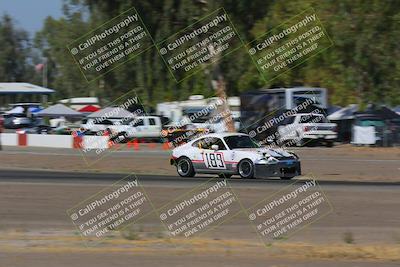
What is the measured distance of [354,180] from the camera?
926 inches

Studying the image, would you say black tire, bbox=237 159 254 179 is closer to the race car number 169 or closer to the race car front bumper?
the race car front bumper

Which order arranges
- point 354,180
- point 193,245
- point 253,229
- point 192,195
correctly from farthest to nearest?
point 354,180 < point 192,195 < point 253,229 < point 193,245

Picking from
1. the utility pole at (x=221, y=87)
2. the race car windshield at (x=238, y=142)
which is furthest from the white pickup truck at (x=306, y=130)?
the race car windshield at (x=238, y=142)

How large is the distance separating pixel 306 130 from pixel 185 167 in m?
18.7

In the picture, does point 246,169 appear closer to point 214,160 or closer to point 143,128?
point 214,160

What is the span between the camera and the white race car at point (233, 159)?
21734 mm

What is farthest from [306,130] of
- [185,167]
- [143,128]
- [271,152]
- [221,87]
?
[271,152]

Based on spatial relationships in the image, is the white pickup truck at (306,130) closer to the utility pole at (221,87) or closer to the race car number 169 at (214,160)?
the utility pole at (221,87)

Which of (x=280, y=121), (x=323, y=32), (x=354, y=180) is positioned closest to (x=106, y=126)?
(x=280, y=121)

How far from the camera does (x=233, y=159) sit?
22375mm

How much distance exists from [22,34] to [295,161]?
110 meters

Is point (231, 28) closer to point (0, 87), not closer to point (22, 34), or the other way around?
point (0, 87)

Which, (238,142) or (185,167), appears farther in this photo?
(185,167)

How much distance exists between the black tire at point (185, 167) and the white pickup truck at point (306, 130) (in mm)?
18537
